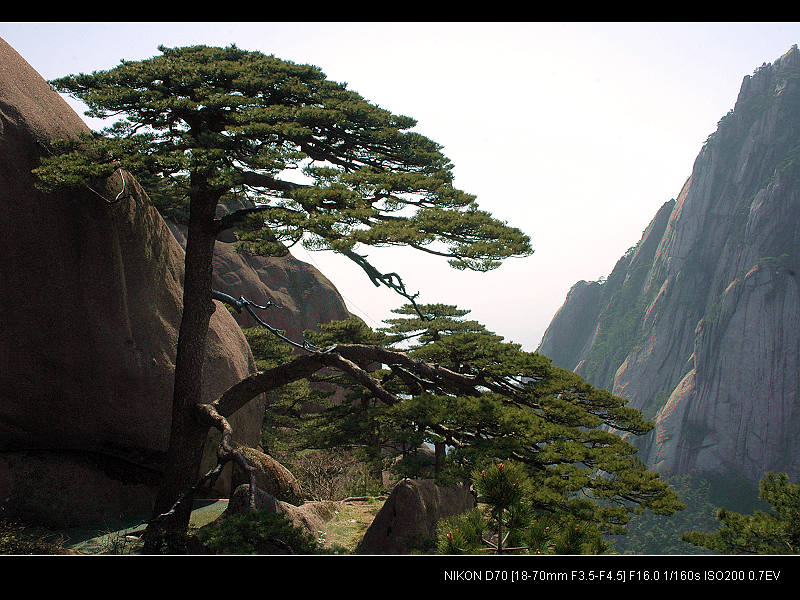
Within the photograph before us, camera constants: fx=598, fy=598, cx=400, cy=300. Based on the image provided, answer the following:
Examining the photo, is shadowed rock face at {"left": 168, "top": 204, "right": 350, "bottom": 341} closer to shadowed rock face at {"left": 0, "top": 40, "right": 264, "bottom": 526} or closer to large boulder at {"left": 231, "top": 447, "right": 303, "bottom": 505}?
large boulder at {"left": 231, "top": 447, "right": 303, "bottom": 505}

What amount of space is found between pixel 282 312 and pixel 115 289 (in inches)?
672

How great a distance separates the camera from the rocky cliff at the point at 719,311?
5184 cm

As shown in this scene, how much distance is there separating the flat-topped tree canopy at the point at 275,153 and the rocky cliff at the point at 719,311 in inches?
2023

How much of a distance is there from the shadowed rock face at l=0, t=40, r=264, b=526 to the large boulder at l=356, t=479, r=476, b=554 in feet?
13.6

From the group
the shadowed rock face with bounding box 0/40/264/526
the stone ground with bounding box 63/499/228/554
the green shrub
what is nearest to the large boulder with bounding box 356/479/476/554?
the green shrub

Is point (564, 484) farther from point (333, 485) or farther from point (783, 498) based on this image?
point (333, 485)

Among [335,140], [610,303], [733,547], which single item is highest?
[610,303]

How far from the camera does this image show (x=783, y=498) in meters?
5.85

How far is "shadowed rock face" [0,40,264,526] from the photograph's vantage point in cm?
750

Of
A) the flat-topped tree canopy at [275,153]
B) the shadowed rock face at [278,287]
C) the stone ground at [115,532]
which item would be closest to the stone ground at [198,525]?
the stone ground at [115,532]

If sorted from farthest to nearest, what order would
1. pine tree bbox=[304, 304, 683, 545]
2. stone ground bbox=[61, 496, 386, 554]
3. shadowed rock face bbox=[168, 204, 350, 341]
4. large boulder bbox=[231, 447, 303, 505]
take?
Answer: shadowed rock face bbox=[168, 204, 350, 341] < large boulder bbox=[231, 447, 303, 505] < stone ground bbox=[61, 496, 386, 554] < pine tree bbox=[304, 304, 683, 545]

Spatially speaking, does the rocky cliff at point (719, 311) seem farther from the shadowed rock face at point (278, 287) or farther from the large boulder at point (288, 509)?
the large boulder at point (288, 509)

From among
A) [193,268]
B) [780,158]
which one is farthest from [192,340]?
[780,158]
